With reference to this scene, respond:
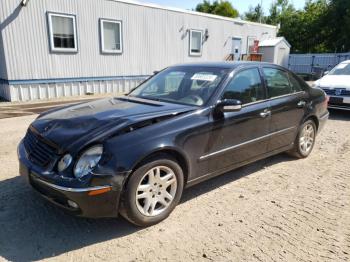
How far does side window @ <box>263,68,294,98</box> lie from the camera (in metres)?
4.48

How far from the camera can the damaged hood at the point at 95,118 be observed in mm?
2928

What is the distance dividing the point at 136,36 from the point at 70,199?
497 inches

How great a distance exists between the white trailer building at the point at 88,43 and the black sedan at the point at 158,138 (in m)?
8.40

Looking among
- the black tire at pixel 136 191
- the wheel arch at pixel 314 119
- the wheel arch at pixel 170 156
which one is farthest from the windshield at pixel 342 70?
the black tire at pixel 136 191

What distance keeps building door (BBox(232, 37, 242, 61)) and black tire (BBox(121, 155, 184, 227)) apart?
697 inches

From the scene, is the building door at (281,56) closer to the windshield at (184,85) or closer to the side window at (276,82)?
the side window at (276,82)

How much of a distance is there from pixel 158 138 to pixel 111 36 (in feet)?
38.1

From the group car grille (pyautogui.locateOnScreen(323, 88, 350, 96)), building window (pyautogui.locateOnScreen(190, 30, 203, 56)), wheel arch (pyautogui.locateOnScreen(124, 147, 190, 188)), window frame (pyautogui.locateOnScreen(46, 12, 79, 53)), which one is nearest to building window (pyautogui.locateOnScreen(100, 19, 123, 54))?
window frame (pyautogui.locateOnScreen(46, 12, 79, 53))

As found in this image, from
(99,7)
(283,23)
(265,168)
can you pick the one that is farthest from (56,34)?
(283,23)

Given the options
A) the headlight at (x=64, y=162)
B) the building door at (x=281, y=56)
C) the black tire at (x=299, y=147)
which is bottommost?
the black tire at (x=299, y=147)

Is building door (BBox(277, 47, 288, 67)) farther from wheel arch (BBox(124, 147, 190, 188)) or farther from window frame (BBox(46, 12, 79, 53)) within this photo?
wheel arch (BBox(124, 147, 190, 188))

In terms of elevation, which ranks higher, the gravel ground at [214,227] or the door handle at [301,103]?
the door handle at [301,103]

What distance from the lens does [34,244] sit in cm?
285

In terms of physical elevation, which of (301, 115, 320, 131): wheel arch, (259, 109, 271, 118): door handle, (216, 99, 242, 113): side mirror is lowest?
(301, 115, 320, 131): wheel arch
